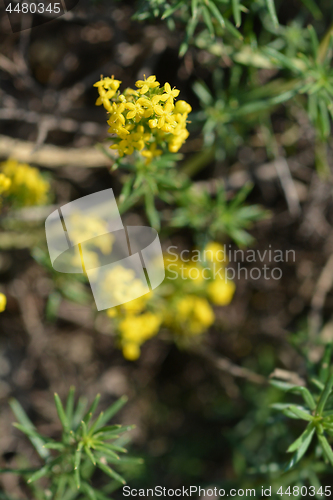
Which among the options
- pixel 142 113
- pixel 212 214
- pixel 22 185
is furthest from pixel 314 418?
pixel 22 185

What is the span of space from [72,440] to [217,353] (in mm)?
2304

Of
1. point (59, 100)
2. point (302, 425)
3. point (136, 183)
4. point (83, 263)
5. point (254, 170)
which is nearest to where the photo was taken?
point (136, 183)

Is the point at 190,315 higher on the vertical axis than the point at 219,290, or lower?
lower

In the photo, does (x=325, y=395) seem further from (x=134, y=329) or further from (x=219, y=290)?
(x=134, y=329)

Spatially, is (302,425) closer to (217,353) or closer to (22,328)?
(217,353)

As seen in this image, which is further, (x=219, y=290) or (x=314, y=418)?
(x=219, y=290)

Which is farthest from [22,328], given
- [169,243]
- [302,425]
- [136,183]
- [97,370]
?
[302,425]

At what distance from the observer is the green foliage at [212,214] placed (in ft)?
11.8

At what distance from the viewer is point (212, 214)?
12.2ft

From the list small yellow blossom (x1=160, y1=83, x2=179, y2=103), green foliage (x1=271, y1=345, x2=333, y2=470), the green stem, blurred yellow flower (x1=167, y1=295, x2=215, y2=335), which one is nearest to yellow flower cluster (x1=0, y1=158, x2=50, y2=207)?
blurred yellow flower (x1=167, y1=295, x2=215, y2=335)

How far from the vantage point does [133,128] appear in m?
2.21

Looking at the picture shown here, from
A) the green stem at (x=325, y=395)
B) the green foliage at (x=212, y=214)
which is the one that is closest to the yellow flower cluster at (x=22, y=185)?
the green foliage at (x=212, y=214)

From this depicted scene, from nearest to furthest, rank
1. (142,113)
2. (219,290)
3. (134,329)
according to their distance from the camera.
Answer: (142,113) → (134,329) → (219,290)

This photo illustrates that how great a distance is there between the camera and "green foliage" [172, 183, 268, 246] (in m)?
3.58
